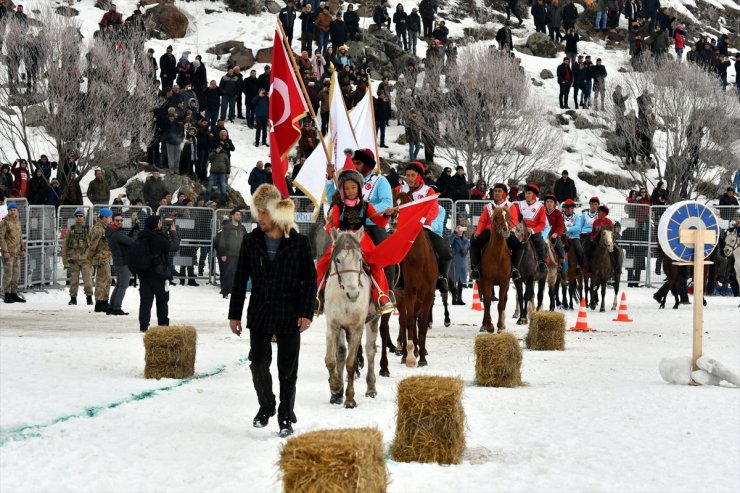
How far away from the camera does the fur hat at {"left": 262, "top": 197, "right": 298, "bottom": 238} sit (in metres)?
9.93

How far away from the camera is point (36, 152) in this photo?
42.1 m

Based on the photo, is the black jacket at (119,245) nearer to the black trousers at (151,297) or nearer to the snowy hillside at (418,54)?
the black trousers at (151,297)

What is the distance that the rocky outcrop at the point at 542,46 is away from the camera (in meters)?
62.1

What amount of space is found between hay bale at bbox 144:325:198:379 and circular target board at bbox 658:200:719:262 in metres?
6.35

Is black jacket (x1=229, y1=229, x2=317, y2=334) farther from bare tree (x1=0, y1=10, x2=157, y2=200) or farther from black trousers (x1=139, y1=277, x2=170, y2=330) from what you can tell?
bare tree (x1=0, y1=10, x2=157, y2=200)

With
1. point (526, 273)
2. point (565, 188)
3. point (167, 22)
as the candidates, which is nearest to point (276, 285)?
point (526, 273)

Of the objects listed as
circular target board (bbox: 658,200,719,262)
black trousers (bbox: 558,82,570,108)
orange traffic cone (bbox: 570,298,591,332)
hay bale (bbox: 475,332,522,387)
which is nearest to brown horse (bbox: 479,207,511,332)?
orange traffic cone (bbox: 570,298,591,332)

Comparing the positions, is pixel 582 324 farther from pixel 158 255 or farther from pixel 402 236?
pixel 402 236

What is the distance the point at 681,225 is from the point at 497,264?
4.96 m

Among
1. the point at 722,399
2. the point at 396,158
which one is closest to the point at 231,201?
the point at 396,158

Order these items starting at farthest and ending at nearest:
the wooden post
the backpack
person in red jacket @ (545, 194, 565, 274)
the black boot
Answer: person in red jacket @ (545, 194, 565, 274) → the backpack → the wooden post → the black boot

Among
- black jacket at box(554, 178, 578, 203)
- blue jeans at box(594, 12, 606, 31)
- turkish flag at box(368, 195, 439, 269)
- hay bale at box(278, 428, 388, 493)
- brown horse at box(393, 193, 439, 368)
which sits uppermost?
blue jeans at box(594, 12, 606, 31)

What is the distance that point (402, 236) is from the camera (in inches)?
516

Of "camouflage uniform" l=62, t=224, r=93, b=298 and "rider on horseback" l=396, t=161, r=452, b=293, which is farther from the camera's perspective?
"camouflage uniform" l=62, t=224, r=93, b=298
